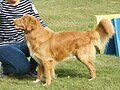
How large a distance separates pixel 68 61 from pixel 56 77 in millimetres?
1104

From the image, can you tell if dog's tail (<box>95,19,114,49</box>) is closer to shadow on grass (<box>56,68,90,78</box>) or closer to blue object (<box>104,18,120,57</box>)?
shadow on grass (<box>56,68,90,78</box>)

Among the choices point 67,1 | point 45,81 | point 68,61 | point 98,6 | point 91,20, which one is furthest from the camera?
point 67,1

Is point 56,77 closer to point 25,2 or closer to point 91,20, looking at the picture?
point 25,2

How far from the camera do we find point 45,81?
5.91 meters

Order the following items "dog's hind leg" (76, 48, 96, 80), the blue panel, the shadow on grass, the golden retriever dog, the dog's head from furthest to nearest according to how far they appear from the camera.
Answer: the blue panel < the shadow on grass < "dog's hind leg" (76, 48, 96, 80) < the golden retriever dog < the dog's head

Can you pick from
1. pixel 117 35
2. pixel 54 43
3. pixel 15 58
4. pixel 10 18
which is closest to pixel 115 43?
pixel 117 35

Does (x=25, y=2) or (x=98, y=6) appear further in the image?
(x=98, y=6)

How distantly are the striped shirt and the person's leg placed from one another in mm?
144

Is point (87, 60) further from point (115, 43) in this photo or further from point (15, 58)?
point (115, 43)

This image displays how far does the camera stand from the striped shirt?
→ 591 centimetres

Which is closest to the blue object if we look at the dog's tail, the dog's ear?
the dog's tail

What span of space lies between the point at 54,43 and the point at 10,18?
0.93 m

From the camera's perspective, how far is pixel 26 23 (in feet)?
17.9

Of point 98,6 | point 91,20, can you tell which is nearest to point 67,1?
point 98,6
